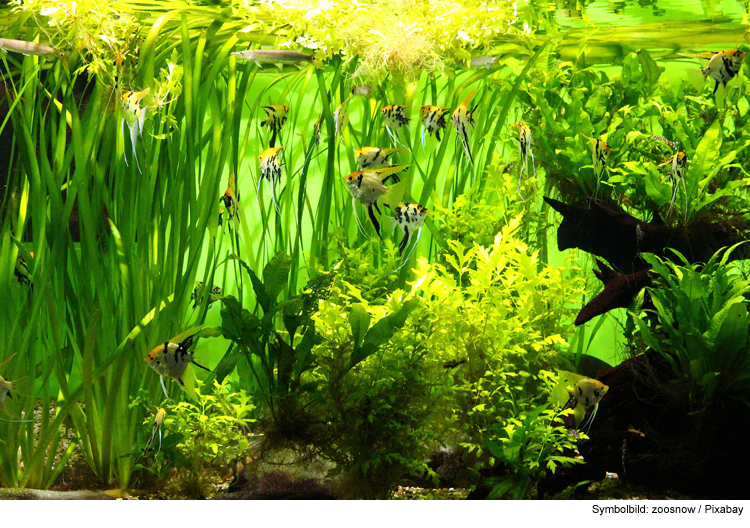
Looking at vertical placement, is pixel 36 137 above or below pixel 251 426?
above

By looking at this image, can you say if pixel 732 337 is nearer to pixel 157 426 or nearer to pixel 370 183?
pixel 370 183

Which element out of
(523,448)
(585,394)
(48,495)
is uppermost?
(585,394)

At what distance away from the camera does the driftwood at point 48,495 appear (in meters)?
3.02

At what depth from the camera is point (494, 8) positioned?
3.95m

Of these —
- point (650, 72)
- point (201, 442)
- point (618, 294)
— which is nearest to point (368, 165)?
point (618, 294)

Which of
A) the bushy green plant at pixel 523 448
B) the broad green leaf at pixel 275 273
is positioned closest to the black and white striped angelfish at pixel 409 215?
the broad green leaf at pixel 275 273

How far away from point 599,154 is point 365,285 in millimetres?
1513

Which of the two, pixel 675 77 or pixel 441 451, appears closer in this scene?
pixel 441 451

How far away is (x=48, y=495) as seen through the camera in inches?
120

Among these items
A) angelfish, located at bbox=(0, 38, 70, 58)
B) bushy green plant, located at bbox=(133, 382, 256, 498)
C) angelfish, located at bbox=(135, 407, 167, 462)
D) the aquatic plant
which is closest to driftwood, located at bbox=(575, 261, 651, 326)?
the aquatic plant

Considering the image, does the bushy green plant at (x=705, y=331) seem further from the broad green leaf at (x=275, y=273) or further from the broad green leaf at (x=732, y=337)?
the broad green leaf at (x=275, y=273)
